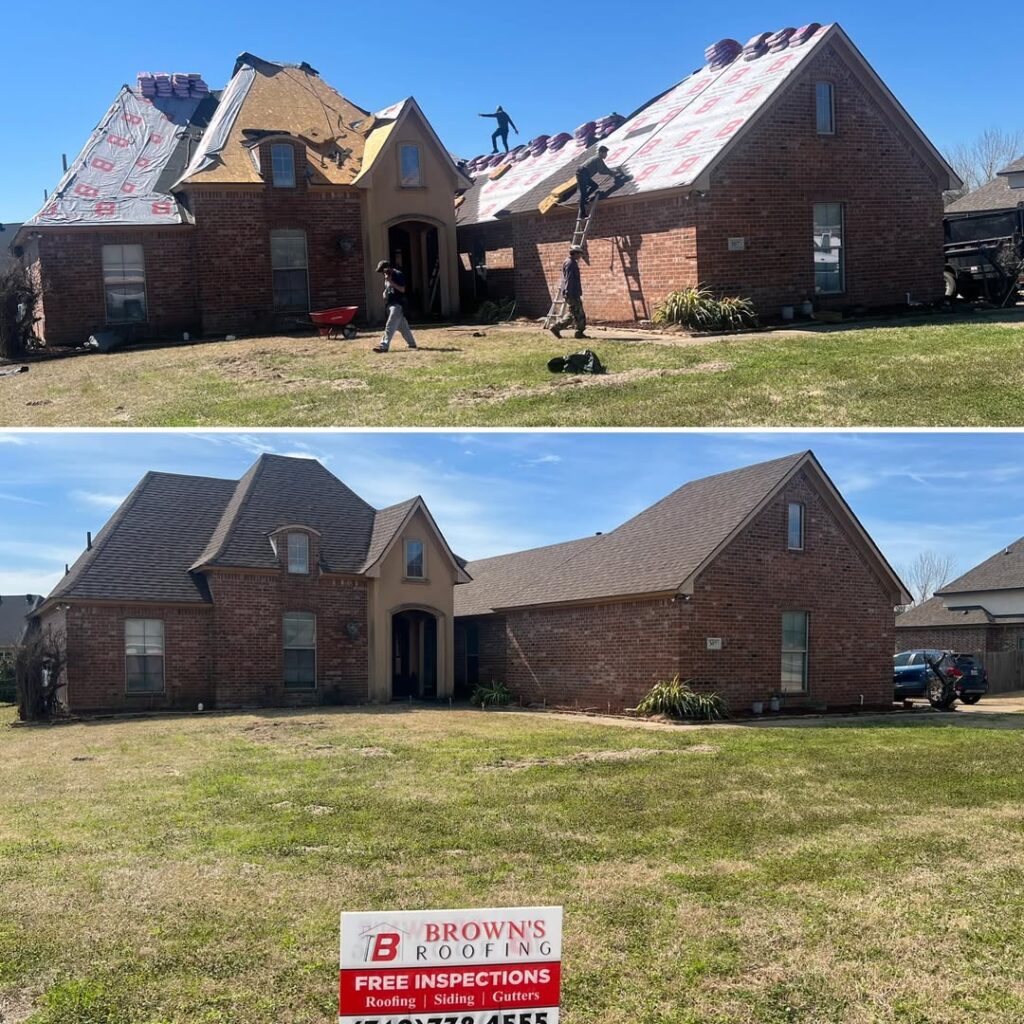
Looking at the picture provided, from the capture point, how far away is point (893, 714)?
25188 millimetres

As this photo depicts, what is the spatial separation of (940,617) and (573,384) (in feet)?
98.8

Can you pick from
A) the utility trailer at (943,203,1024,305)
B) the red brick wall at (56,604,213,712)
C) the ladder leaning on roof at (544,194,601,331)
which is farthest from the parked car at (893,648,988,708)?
the red brick wall at (56,604,213,712)

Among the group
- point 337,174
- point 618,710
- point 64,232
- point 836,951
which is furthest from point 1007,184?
point 836,951

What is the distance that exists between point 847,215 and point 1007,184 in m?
25.1

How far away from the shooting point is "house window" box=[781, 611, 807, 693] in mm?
24781

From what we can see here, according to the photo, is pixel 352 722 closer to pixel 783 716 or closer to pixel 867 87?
pixel 783 716

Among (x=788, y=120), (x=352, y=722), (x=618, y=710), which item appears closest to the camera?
(x=352, y=722)

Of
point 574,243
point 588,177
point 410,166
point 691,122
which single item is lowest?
point 574,243

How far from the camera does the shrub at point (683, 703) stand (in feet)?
72.9

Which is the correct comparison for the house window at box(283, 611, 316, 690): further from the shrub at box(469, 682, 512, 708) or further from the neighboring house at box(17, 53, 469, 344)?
the neighboring house at box(17, 53, 469, 344)

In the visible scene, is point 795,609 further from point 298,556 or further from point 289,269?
point 289,269

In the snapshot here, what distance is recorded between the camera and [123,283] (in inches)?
1119

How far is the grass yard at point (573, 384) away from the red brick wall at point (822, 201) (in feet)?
8.50

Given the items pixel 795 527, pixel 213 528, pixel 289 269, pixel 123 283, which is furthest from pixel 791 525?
pixel 123 283
